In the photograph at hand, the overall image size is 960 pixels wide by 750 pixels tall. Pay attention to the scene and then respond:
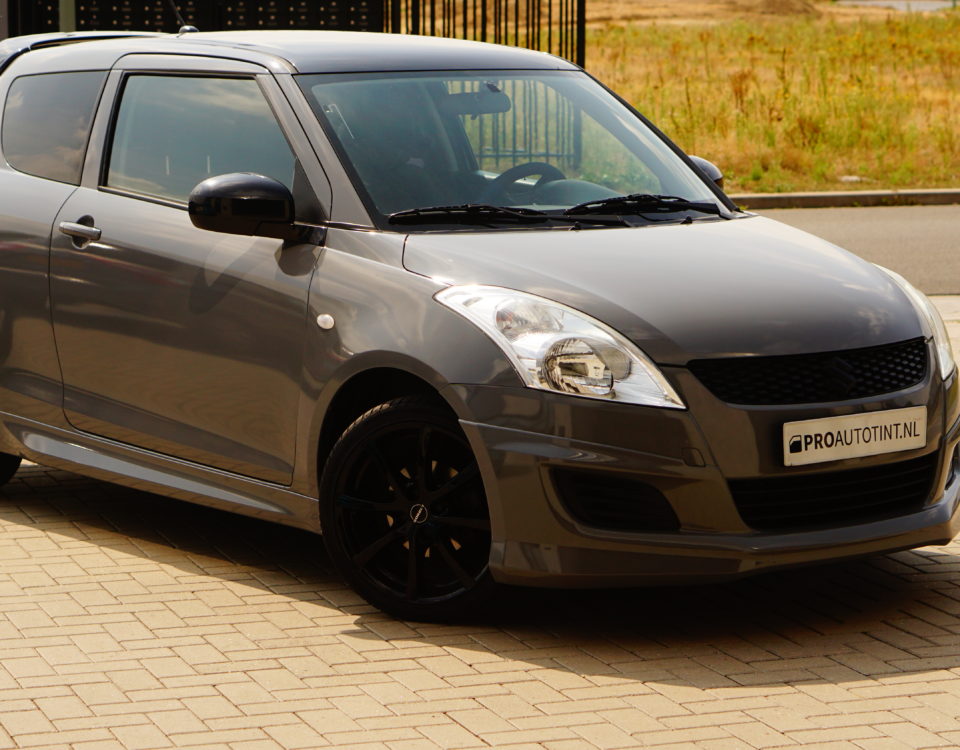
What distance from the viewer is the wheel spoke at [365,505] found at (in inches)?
203

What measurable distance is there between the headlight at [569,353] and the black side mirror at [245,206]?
828 millimetres

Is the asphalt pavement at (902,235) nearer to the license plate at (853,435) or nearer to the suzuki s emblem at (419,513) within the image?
the license plate at (853,435)

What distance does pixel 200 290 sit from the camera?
5.61 metres

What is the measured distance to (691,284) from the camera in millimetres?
5004

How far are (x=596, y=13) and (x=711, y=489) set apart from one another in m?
82.8

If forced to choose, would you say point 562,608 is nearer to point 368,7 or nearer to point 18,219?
point 18,219

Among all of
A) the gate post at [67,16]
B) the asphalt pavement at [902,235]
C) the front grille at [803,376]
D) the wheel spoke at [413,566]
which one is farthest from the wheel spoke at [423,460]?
the asphalt pavement at [902,235]

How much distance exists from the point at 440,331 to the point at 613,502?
69 centimetres

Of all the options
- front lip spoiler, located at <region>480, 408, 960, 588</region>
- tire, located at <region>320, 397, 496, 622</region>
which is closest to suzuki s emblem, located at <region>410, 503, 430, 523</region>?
tire, located at <region>320, 397, 496, 622</region>

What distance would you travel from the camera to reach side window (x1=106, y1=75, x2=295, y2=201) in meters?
5.73

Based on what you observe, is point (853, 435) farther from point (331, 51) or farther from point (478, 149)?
point (331, 51)

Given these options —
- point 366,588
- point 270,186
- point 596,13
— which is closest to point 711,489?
point 366,588

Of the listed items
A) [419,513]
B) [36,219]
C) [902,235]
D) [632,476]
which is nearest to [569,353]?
[632,476]

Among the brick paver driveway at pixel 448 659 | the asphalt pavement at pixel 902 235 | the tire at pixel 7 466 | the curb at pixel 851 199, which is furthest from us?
the curb at pixel 851 199
